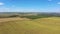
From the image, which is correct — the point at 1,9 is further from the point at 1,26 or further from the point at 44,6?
the point at 44,6

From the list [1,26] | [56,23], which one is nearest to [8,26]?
[1,26]

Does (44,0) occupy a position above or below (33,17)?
above

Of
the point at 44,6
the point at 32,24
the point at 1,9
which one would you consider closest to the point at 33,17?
the point at 32,24

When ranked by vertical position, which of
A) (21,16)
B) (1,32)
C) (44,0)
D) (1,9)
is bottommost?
(1,32)

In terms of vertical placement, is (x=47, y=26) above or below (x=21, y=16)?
below

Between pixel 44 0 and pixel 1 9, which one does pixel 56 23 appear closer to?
pixel 44 0

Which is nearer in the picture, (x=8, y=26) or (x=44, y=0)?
(x=8, y=26)
